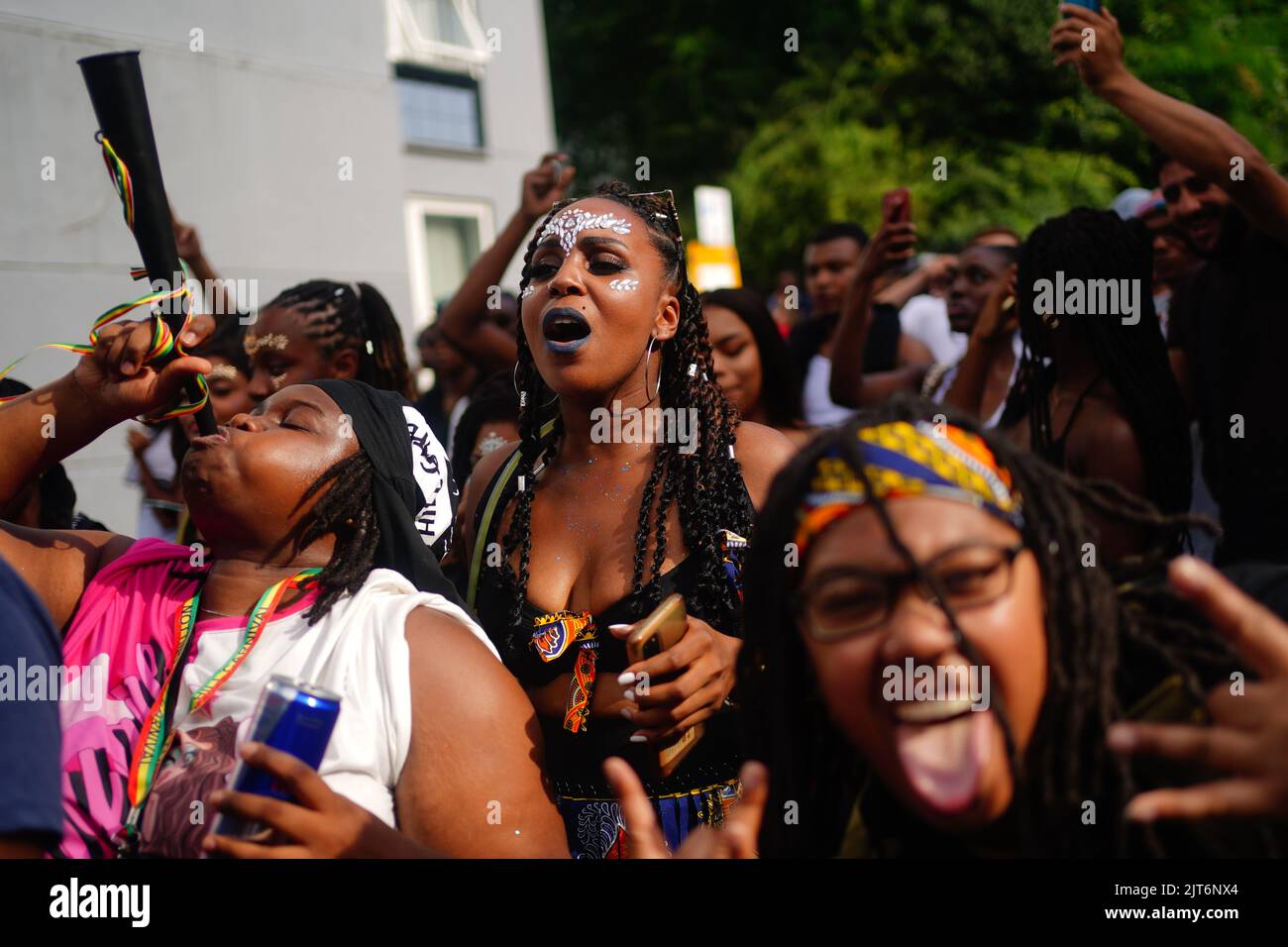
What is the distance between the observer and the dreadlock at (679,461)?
2.69 metres

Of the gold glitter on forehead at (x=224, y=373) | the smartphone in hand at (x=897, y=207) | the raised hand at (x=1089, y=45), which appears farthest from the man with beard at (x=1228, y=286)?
the gold glitter on forehead at (x=224, y=373)

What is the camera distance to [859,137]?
18.3 m

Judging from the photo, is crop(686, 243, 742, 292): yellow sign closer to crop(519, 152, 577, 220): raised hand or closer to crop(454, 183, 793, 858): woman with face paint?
crop(519, 152, 577, 220): raised hand

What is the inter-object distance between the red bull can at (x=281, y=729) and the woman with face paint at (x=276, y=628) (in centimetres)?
10

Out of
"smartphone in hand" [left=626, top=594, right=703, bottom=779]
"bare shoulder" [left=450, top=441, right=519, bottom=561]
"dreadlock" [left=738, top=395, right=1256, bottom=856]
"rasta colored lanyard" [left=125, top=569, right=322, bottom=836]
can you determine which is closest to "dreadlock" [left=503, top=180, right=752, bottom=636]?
"bare shoulder" [left=450, top=441, right=519, bottom=561]

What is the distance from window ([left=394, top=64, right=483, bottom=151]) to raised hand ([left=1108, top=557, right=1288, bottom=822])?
34.2 feet

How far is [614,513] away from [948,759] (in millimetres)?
1416

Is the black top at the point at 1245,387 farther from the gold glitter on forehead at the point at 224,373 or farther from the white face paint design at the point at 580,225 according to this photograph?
the gold glitter on forehead at the point at 224,373

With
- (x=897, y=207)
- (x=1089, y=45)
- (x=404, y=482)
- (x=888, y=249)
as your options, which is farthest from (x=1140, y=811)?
(x=888, y=249)

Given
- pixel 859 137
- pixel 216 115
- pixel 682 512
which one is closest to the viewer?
→ pixel 682 512

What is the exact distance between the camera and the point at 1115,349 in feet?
11.1
